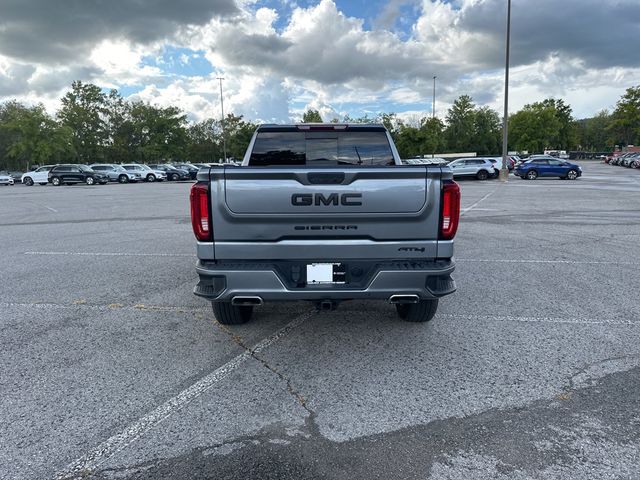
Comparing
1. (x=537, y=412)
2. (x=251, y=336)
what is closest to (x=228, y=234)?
(x=251, y=336)

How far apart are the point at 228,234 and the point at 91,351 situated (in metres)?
1.87

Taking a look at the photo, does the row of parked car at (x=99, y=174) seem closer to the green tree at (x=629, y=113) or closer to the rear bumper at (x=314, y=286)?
the rear bumper at (x=314, y=286)

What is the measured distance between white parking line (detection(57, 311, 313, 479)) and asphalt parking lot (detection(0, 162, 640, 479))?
0.01 m

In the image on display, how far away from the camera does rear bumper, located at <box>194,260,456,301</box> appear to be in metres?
3.47

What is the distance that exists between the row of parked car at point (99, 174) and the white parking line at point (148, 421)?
95.3 ft

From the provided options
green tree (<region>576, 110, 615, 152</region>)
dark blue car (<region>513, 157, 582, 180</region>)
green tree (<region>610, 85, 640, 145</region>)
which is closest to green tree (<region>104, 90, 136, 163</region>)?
dark blue car (<region>513, 157, 582, 180</region>)

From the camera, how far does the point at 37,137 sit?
2132 inches

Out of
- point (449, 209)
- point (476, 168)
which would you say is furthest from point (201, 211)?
point (476, 168)

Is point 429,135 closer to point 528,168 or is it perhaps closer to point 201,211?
point 528,168

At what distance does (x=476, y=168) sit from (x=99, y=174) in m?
30.5

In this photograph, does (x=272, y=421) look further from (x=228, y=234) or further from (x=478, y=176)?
(x=478, y=176)

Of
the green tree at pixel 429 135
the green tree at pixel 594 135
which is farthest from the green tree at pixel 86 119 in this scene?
the green tree at pixel 594 135

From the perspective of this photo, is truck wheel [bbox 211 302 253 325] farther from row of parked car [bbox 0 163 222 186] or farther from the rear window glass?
row of parked car [bbox 0 163 222 186]

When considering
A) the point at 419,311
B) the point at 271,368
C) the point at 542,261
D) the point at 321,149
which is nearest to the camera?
the point at 271,368
